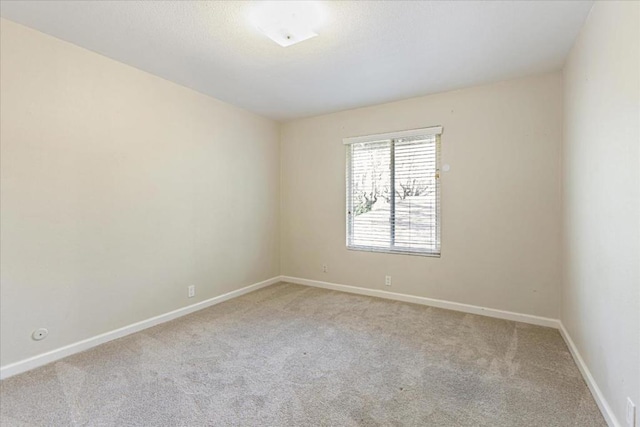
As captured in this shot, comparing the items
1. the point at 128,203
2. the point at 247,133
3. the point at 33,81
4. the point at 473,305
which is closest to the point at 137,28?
the point at 33,81

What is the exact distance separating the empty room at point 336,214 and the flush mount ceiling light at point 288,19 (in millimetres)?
15

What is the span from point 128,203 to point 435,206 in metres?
3.23

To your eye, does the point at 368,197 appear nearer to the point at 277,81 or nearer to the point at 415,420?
the point at 277,81

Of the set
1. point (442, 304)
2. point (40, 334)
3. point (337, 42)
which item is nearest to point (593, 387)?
point (442, 304)

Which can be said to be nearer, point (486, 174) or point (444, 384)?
point (444, 384)

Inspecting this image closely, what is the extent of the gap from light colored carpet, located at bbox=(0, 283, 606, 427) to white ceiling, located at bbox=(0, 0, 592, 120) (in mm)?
2475

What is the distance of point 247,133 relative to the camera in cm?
415

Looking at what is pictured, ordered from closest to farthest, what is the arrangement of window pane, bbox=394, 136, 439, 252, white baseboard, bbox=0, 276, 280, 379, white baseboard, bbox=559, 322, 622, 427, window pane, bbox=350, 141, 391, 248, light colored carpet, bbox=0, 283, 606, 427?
1. white baseboard, bbox=559, 322, 622, 427
2. light colored carpet, bbox=0, 283, 606, 427
3. white baseboard, bbox=0, 276, 280, 379
4. window pane, bbox=394, 136, 439, 252
5. window pane, bbox=350, 141, 391, 248

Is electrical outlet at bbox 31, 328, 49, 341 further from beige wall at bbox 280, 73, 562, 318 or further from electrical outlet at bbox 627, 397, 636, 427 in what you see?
electrical outlet at bbox 627, 397, 636, 427

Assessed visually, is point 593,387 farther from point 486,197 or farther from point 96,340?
point 96,340

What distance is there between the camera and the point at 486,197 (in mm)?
3277

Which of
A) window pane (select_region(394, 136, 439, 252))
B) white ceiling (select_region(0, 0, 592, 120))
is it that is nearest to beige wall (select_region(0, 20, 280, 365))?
white ceiling (select_region(0, 0, 592, 120))

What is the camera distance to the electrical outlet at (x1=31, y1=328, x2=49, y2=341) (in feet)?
7.41

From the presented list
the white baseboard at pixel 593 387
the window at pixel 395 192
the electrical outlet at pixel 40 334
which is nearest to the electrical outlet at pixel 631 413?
the white baseboard at pixel 593 387
